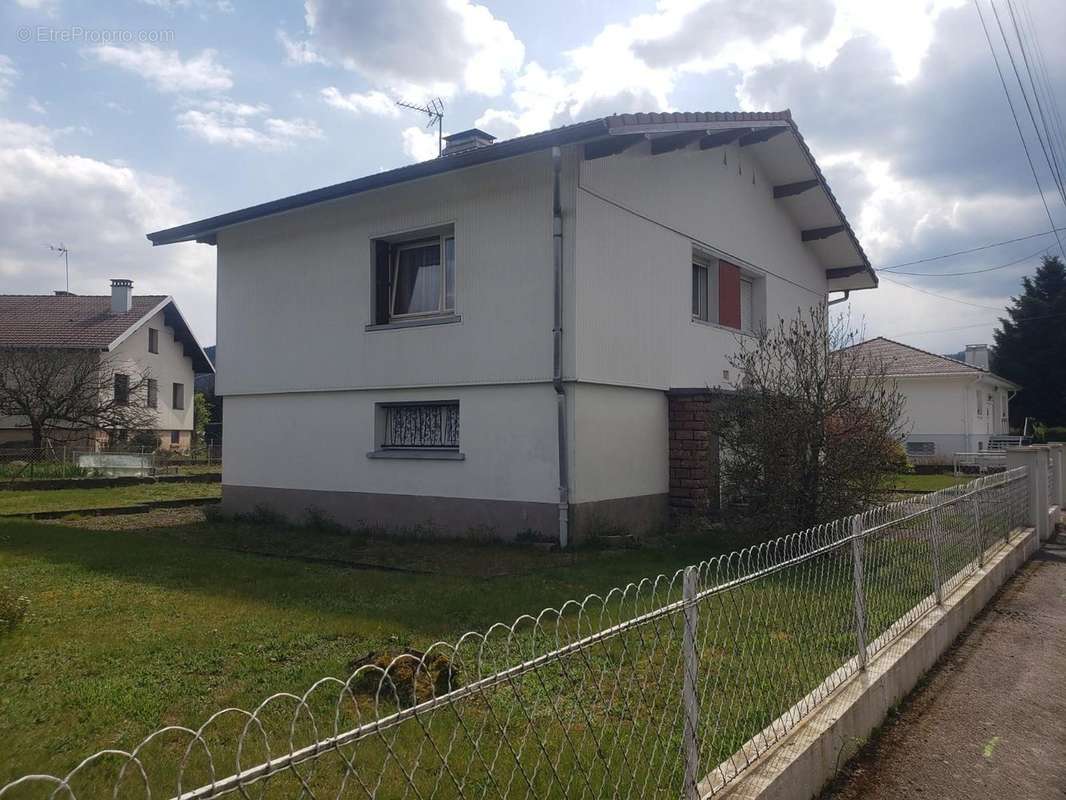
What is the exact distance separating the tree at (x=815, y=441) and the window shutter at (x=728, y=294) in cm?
454

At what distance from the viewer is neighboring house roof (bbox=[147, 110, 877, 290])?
9453mm

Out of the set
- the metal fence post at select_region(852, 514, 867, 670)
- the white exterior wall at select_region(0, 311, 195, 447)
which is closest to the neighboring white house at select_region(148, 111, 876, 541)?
the metal fence post at select_region(852, 514, 867, 670)

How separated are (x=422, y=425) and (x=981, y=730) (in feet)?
26.4

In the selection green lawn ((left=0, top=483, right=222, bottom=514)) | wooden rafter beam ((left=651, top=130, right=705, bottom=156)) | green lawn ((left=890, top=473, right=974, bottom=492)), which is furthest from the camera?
green lawn ((left=890, top=473, right=974, bottom=492))

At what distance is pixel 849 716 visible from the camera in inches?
162

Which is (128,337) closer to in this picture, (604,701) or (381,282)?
(381,282)

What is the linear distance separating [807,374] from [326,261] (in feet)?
23.5

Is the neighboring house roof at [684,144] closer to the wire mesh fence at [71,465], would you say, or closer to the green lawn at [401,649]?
the green lawn at [401,649]

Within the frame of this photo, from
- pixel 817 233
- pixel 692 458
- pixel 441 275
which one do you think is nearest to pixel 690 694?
pixel 692 458

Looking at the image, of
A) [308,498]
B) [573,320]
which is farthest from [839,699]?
[308,498]

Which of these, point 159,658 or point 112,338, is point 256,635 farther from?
point 112,338

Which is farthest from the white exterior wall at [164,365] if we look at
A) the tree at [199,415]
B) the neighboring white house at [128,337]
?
the tree at [199,415]

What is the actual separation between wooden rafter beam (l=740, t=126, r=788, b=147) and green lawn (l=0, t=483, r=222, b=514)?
40.1ft

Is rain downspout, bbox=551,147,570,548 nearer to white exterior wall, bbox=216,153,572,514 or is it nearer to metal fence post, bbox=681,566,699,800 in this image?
white exterior wall, bbox=216,153,572,514
